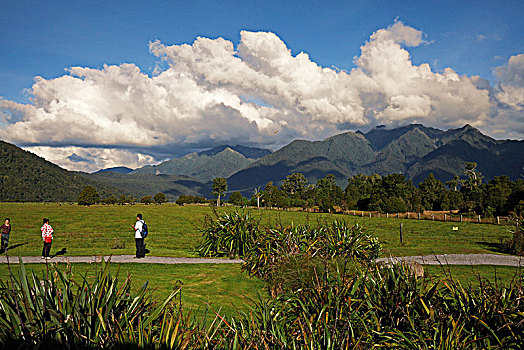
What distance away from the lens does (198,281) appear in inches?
413

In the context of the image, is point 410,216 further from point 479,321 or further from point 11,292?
point 11,292

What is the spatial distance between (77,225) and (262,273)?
32120mm

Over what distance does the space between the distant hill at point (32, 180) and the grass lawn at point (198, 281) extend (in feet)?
554

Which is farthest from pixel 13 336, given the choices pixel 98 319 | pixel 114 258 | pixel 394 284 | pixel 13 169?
pixel 13 169

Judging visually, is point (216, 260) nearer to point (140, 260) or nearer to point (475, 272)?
point (140, 260)

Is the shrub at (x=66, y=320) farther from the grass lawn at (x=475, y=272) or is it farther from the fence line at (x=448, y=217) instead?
the fence line at (x=448, y=217)

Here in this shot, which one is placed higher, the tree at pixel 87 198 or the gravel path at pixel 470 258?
the tree at pixel 87 198

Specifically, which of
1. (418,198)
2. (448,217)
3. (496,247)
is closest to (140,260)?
(496,247)

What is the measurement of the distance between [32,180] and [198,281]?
633 feet

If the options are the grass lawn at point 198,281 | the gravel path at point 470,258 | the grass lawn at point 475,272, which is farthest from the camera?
the gravel path at point 470,258

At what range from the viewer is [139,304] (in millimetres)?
4637

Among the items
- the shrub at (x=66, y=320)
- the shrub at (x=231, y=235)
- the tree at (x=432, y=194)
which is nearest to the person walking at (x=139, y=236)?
the shrub at (x=231, y=235)

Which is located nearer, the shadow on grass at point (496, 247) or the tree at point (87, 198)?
the shadow on grass at point (496, 247)

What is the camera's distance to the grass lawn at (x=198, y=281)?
28.0ft
